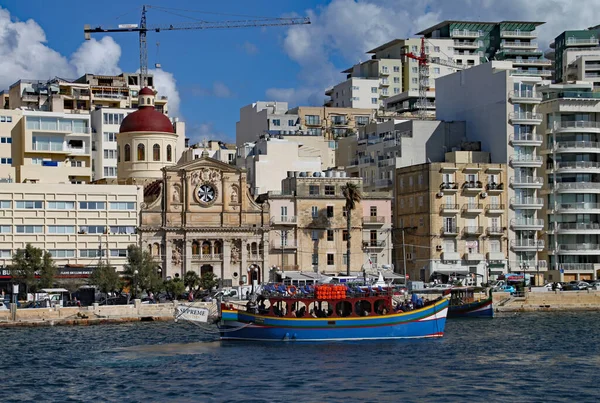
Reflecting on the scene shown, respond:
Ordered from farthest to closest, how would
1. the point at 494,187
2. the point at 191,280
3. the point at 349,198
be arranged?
the point at 494,187, the point at 349,198, the point at 191,280

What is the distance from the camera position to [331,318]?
72.9 meters

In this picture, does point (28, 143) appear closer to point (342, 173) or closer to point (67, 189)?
point (67, 189)

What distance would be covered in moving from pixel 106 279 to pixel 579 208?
48.7 m

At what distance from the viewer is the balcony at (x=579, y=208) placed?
386 feet

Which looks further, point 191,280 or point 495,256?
point 495,256

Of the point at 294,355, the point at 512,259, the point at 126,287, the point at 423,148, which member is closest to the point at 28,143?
the point at 126,287

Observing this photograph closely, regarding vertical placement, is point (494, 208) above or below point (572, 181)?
below

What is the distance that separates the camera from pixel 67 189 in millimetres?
105562

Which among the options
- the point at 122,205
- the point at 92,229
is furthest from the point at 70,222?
the point at 122,205

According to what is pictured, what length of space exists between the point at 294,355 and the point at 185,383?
1166 centimetres

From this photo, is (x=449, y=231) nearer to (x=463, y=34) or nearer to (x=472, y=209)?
(x=472, y=209)

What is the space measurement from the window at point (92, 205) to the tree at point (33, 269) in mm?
9494

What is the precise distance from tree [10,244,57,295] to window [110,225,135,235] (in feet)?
34.9

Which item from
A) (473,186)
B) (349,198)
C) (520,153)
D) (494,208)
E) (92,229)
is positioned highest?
(520,153)
